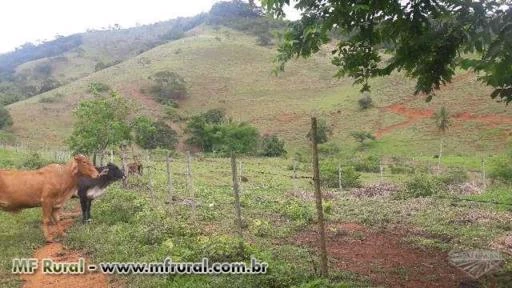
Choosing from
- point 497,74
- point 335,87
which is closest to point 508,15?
point 497,74

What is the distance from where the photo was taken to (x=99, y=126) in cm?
2425

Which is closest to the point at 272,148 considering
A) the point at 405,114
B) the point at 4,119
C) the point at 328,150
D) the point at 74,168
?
the point at 328,150

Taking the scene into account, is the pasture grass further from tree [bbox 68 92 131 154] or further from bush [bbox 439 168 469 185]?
bush [bbox 439 168 469 185]

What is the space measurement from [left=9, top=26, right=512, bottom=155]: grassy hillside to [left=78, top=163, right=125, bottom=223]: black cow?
3660 cm

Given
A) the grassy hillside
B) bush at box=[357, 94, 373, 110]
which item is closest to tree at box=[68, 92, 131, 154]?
the grassy hillside

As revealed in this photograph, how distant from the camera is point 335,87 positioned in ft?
245

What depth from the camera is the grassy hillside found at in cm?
5200

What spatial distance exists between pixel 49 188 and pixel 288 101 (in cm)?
5959

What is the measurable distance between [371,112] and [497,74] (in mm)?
55175

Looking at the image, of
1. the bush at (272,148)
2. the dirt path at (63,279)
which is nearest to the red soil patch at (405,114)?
the bush at (272,148)

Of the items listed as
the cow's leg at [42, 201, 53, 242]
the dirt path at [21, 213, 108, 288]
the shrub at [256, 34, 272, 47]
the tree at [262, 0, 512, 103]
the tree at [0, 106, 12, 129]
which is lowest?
the tree at [0, 106, 12, 129]

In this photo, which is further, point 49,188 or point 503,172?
point 503,172

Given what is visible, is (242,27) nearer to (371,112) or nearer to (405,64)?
(371,112)

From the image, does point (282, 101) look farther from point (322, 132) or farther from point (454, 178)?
point (454, 178)
